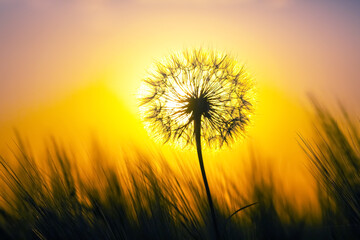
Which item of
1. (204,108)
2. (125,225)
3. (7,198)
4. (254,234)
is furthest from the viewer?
(204,108)

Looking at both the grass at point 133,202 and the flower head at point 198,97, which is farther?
the flower head at point 198,97

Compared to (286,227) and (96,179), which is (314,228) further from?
(96,179)

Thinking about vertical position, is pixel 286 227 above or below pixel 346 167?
below

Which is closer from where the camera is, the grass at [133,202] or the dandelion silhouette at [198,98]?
the grass at [133,202]

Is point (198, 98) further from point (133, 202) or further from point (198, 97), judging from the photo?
point (133, 202)

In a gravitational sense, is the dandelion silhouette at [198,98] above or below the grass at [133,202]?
above

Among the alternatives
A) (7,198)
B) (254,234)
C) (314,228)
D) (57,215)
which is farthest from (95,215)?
(314,228)

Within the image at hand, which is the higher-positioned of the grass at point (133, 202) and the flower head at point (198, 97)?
the flower head at point (198, 97)
